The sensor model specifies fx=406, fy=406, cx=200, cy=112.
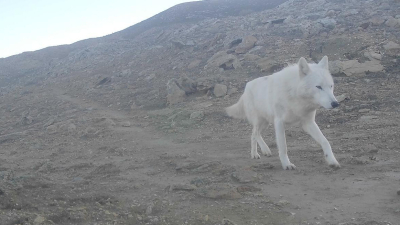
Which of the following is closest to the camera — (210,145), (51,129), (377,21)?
(210,145)

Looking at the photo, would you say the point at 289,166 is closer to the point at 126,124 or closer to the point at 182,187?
the point at 182,187

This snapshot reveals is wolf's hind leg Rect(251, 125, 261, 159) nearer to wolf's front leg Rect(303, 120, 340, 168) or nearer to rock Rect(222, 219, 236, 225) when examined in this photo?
wolf's front leg Rect(303, 120, 340, 168)

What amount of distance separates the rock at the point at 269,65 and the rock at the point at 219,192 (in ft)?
32.3

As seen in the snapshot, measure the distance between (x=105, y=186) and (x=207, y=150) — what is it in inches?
111

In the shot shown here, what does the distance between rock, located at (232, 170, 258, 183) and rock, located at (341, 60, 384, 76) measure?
7.58m

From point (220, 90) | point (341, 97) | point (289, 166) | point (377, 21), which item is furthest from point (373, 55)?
point (289, 166)

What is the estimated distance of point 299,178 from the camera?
550cm

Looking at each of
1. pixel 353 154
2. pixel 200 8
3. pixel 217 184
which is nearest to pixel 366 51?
pixel 353 154

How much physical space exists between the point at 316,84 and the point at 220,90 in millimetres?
7507

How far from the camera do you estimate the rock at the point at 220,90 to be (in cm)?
1295

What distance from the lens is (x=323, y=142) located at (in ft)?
19.5

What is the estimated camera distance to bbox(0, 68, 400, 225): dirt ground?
420 centimetres

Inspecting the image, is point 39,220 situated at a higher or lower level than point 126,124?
higher

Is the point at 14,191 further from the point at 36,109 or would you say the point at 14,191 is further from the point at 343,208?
the point at 36,109
